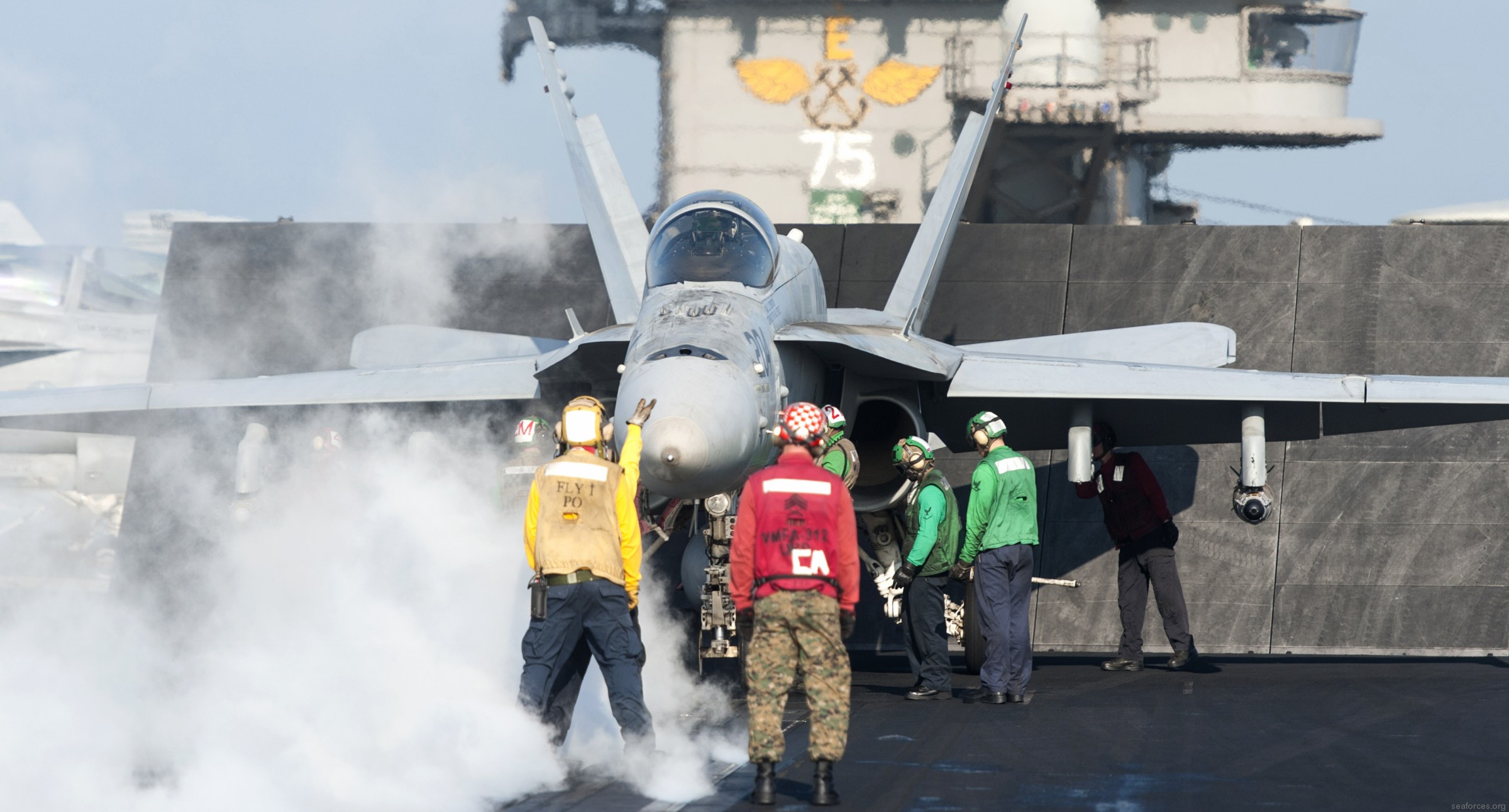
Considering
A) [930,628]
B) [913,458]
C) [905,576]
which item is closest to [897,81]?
[913,458]

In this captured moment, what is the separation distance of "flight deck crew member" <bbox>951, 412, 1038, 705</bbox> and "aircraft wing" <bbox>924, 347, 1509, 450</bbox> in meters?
1.48

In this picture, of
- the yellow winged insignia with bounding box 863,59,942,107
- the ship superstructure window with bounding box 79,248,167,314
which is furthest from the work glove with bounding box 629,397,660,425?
the ship superstructure window with bounding box 79,248,167,314

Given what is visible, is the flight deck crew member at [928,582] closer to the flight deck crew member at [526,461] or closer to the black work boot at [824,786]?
the flight deck crew member at [526,461]

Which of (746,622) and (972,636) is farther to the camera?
(972,636)

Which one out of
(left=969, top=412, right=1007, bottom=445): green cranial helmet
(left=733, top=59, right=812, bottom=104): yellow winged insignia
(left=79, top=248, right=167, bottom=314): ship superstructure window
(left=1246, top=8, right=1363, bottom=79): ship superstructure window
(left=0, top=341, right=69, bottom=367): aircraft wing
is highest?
(left=1246, top=8, right=1363, bottom=79): ship superstructure window

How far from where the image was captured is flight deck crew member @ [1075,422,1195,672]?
12.1 m

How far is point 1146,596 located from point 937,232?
3918 millimetres

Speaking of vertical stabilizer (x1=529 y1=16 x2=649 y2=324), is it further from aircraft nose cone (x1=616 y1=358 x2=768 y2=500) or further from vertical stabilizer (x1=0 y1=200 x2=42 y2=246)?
vertical stabilizer (x1=0 y1=200 x2=42 y2=246)

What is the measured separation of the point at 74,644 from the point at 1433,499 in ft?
42.9

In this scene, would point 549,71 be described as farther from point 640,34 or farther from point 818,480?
point 640,34

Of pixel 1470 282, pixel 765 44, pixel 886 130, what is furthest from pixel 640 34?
pixel 1470 282

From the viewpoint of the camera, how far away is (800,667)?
660cm

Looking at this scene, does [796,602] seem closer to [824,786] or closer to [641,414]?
[824,786]

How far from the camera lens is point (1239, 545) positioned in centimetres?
1520
